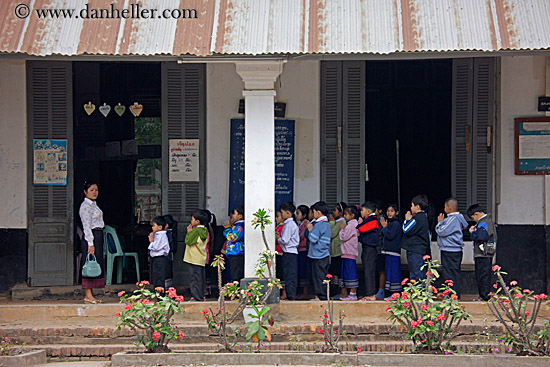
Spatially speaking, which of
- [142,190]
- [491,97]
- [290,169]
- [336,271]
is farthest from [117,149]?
[491,97]

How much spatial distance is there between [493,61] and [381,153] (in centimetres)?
195

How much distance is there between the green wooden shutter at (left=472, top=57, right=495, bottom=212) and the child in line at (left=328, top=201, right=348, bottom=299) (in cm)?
186

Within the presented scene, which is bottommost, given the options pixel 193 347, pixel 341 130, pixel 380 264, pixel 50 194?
pixel 193 347

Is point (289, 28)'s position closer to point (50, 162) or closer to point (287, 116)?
point (287, 116)

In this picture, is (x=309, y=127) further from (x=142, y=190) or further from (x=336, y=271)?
(x=142, y=190)

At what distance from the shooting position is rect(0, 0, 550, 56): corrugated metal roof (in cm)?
753

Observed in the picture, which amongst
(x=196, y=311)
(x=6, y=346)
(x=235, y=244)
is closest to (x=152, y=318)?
(x=196, y=311)

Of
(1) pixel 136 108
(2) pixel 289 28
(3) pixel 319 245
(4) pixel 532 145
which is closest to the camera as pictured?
(2) pixel 289 28

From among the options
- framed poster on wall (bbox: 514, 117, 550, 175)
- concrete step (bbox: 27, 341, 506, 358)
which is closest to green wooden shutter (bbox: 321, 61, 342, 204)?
framed poster on wall (bbox: 514, 117, 550, 175)

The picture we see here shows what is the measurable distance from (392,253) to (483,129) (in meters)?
2.16

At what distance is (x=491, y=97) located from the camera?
375 inches

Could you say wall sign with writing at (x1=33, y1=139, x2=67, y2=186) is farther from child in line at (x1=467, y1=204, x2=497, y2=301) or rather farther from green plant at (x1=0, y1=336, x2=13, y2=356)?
child in line at (x1=467, y1=204, x2=497, y2=301)

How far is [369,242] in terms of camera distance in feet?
29.6

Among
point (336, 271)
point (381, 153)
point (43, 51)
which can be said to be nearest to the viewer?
point (43, 51)
